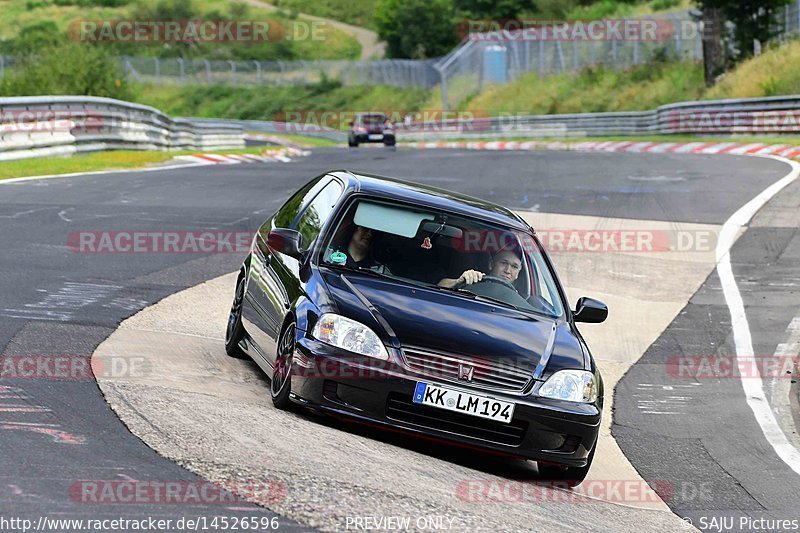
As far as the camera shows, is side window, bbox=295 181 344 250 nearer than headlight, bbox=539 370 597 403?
No

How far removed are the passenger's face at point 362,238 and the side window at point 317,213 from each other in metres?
0.24

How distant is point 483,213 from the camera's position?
27.7 feet

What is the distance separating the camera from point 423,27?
3701 inches

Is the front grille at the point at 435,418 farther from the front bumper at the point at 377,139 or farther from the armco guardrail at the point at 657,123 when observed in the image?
the front bumper at the point at 377,139

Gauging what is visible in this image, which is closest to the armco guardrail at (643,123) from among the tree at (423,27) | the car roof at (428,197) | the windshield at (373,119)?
the windshield at (373,119)

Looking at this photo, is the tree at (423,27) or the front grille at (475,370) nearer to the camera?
the front grille at (475,370)

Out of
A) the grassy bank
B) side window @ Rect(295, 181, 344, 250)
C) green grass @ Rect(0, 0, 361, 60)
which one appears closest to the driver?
side window @ Rect(295, 181, 344, 250)

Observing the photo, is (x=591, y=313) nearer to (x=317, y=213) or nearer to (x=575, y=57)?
(x=317, y=213)

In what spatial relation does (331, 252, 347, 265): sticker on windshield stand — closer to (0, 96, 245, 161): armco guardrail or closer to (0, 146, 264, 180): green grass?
(0, 146, 264, 180): green grass

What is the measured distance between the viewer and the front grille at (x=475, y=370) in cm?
686

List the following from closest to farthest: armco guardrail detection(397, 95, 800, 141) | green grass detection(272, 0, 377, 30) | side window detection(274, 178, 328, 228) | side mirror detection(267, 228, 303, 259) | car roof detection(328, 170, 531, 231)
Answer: side mirror detection(267, 228, 303, 259), car roof detection(328, 170, 531, 231), side window detection(274, 178, 328, 228), armco guardrail detection(397, 95, 800, 141), green grass detection(272, 0, 377, 30)

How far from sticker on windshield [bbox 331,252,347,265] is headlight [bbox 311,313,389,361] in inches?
32.5

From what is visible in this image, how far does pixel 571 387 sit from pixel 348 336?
4.17ft

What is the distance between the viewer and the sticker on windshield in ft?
25.7
